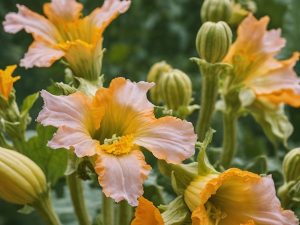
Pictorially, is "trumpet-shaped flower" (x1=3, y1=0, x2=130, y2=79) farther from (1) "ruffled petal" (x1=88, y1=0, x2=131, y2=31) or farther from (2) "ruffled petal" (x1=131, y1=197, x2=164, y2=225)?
Answer: (2) "ruffled petal" (x1=131, y1=197, x2=164, y2=225)

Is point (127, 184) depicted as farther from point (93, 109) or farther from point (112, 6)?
point (112, 6)

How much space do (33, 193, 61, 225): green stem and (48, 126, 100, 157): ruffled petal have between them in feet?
0.43

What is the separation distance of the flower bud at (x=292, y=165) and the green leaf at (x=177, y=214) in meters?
0.17

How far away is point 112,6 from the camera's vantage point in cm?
95

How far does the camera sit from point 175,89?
0.96 meters

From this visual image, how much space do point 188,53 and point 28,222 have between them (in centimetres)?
51

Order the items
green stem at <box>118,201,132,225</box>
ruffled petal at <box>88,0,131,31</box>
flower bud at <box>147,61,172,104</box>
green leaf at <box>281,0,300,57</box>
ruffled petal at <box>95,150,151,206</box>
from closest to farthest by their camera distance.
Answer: ruffled petal at <box>95,150,151,206</box> → green stem at <box>118,201,132,225</box> → ruffled petal at <box>88,0,131,31</box> → flower bud at <box>147,61,172,104</box> → green leaf at <box>281,0,300,57</box>

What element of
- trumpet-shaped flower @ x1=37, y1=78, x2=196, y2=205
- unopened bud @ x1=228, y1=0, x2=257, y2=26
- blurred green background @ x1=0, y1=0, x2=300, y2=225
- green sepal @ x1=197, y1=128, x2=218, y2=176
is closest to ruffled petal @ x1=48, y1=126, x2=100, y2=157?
trumpet-shaped flower @ x1=37, y1=78, x2=196, y2=205

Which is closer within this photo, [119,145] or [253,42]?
[119,145]

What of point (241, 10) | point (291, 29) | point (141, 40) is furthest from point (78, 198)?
point (141, 40)

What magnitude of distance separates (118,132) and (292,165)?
0.69 feet

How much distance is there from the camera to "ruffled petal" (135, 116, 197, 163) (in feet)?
2.48

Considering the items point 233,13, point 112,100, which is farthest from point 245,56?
point 112,100

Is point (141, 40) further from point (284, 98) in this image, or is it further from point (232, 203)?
point (232, 203)
